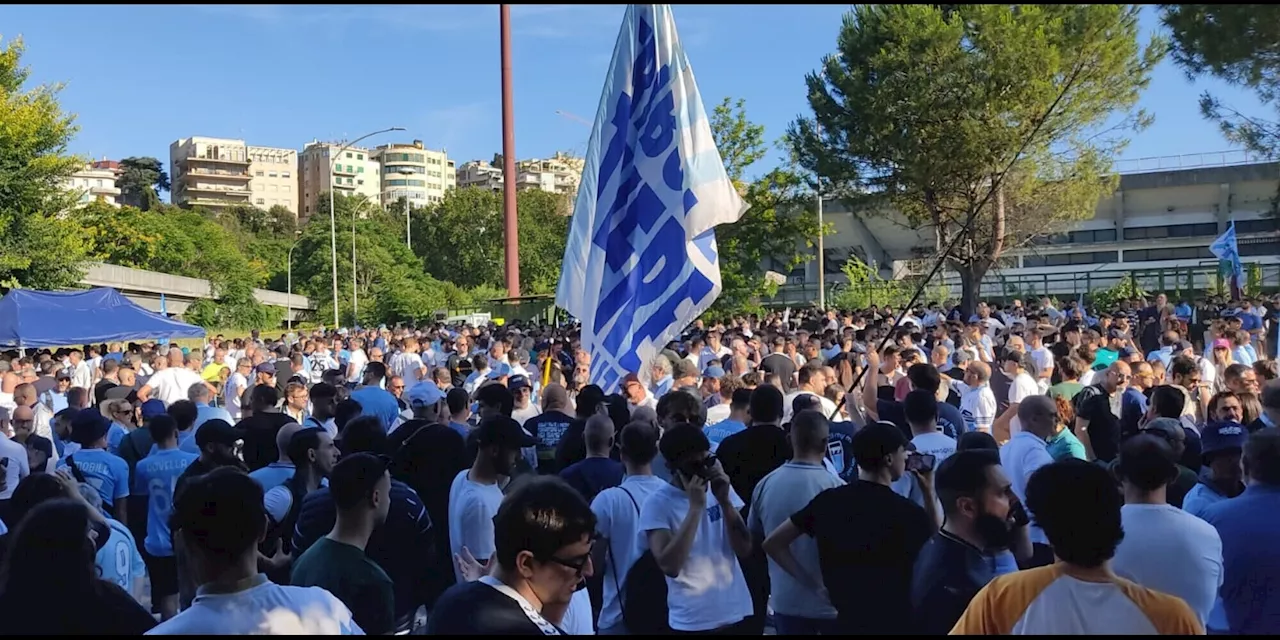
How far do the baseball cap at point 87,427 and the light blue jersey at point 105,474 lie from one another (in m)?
0.09

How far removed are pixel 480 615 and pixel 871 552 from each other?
1.84 m

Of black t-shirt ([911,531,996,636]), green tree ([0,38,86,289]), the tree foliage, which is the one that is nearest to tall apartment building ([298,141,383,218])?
the tree foliage

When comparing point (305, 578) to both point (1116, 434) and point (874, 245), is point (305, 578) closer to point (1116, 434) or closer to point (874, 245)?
point (1116, 434)

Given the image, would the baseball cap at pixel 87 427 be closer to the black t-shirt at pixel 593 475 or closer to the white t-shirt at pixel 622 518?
the black t-shirt at pixel 593 475

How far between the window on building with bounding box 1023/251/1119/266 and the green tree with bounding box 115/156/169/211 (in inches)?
3551

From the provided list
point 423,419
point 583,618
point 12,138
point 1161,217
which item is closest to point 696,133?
point 423,419

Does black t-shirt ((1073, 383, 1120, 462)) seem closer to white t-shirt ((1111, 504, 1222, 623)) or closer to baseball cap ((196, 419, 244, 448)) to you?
white t-shirt ((1111, 504, 1222, 623))

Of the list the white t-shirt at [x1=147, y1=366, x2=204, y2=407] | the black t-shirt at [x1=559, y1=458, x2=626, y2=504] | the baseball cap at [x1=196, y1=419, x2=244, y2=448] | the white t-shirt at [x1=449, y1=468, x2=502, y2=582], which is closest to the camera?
the white t-shirt at [x1=449, y1=468, x2=502, y2=582]

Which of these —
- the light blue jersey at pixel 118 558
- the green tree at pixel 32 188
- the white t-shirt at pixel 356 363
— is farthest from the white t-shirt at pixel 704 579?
the green tree at pixel 32 188

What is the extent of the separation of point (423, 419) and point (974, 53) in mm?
20328

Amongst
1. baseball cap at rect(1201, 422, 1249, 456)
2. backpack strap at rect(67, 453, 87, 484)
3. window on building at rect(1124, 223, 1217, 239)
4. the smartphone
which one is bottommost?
backpack strap at rect(67, 453, 87, 484)

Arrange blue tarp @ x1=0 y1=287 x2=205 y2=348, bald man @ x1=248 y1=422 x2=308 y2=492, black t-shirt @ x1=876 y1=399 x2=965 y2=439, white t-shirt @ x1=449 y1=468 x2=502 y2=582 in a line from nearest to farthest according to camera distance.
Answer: white t-shirt @ x1=449 y1=468 x2=502 y2=582
bald man @ x1=248 y1=422 x2=308 y2=492
black t-shirt @ x1=876 y1=399 x2=965 y2=439
blue tarp @ x1=0 y1=287 x2=205 y2=348

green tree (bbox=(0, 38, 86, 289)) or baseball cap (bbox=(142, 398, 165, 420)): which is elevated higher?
green tree (bbox=(0, 38, 86, 289))

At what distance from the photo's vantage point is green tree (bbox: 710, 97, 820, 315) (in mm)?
26094
